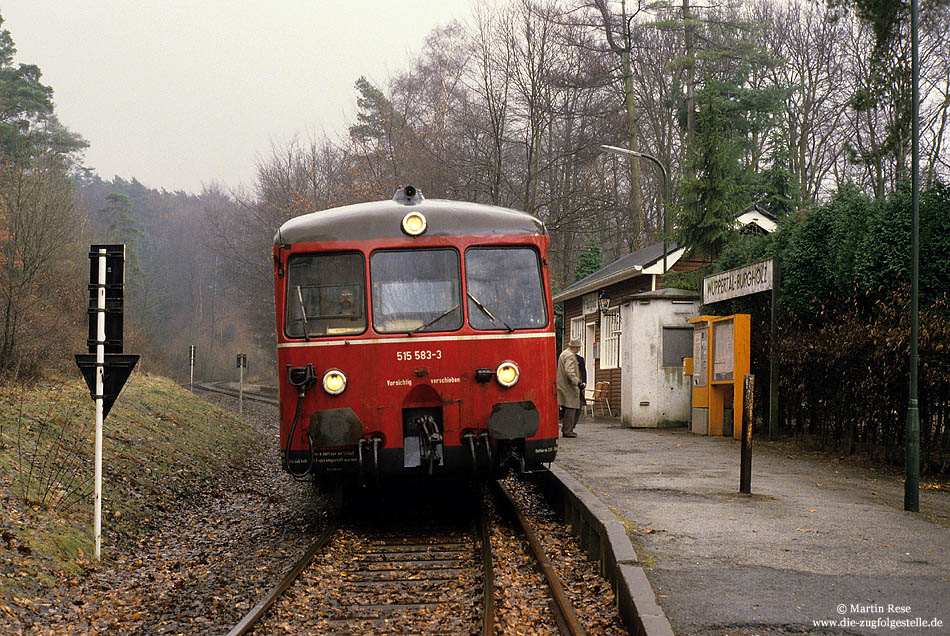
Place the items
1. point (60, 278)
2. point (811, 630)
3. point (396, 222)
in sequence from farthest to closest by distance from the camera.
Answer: point (60, 278)
point (396, 222)
point (811, 630)

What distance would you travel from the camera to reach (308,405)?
8.90m

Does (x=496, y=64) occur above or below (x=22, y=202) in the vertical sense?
above

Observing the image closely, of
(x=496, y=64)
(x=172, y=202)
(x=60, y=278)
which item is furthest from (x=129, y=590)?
(x=172, y=202)

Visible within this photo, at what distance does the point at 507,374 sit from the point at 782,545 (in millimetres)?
2912

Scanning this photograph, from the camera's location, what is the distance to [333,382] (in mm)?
8859

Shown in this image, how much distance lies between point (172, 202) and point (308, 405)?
91.7 meters

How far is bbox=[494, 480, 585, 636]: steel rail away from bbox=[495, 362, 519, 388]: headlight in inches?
57.0

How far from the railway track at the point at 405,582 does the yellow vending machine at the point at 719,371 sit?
21.9ft

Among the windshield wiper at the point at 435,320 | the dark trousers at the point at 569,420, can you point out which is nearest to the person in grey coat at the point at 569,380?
the dark trousers at the point at 569,420

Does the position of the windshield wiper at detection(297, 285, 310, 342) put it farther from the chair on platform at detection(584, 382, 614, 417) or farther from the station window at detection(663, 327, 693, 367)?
the chair on platform at detection(584, 382, 614, 417)

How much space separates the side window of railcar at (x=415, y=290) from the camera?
909cm

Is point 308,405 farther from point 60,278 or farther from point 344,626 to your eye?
point 60,278

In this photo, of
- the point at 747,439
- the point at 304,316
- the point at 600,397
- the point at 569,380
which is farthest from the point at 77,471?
the point at 600,397

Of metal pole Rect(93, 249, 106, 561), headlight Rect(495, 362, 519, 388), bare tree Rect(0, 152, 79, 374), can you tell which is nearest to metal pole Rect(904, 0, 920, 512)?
headlight Rect(495, 362, 519, 388)
